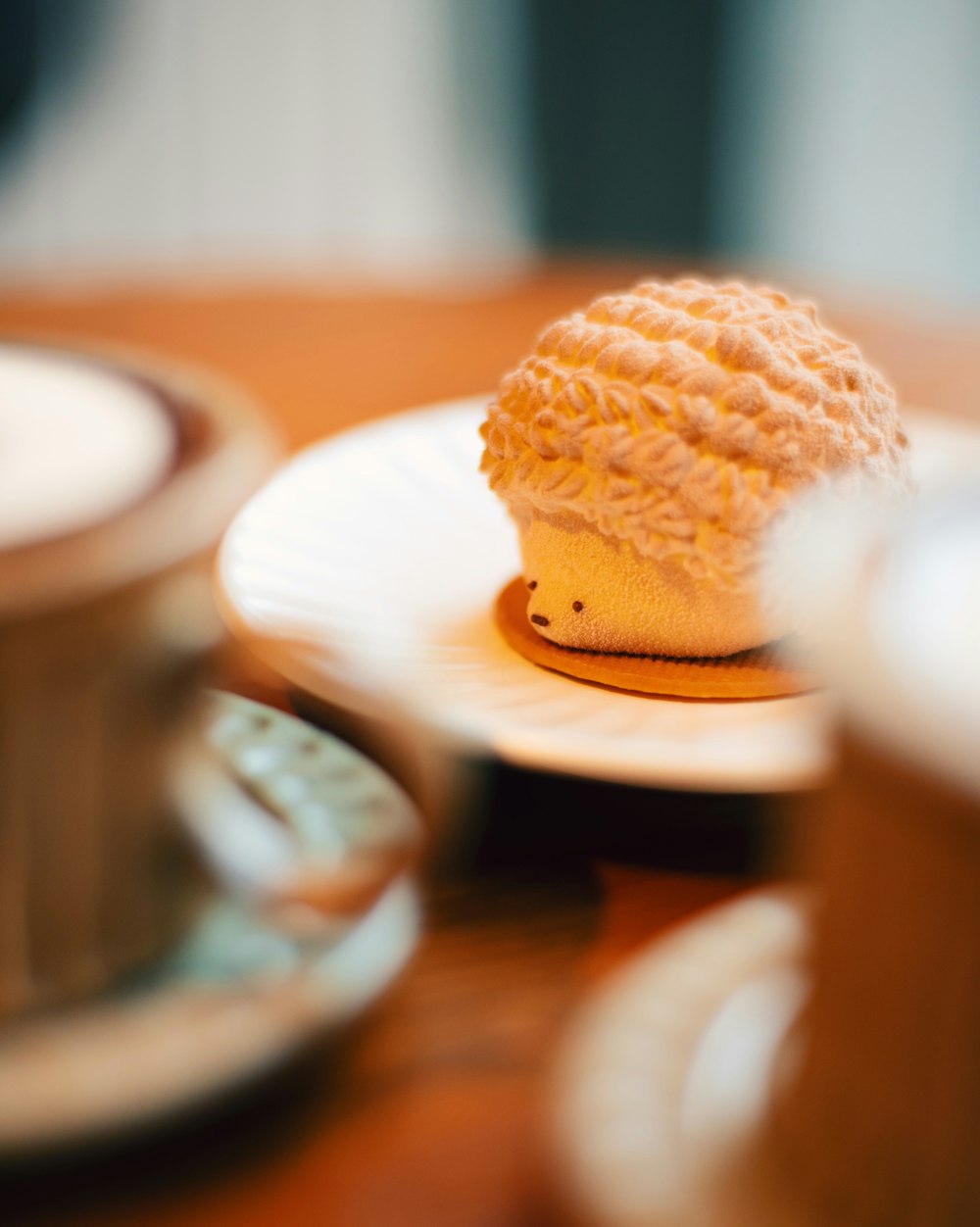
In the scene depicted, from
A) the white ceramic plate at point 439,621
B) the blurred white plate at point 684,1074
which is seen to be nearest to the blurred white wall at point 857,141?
the white ceramic plate at point 439,621

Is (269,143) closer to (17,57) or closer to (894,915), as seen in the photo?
(17,57)

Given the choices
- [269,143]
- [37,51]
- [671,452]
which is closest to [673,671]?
[671,452]

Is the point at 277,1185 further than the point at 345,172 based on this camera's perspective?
No

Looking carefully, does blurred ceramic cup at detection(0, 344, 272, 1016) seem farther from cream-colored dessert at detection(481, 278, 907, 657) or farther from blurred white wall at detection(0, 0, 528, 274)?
blurred white wall at detection(0, 0, 528, 274)

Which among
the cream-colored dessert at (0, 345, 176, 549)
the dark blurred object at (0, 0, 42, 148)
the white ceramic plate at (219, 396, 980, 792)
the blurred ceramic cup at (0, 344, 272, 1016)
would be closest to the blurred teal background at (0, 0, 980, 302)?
the dark blurred object at (0, 0, 42, 148)

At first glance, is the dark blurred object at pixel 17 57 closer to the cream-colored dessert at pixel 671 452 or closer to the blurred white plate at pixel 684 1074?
the cream-colored dessert at pixel 671 452

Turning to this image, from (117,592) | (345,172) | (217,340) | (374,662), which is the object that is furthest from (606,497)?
(345,172)

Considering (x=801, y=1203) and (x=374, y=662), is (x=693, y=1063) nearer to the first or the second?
(x=801, y=1203)
